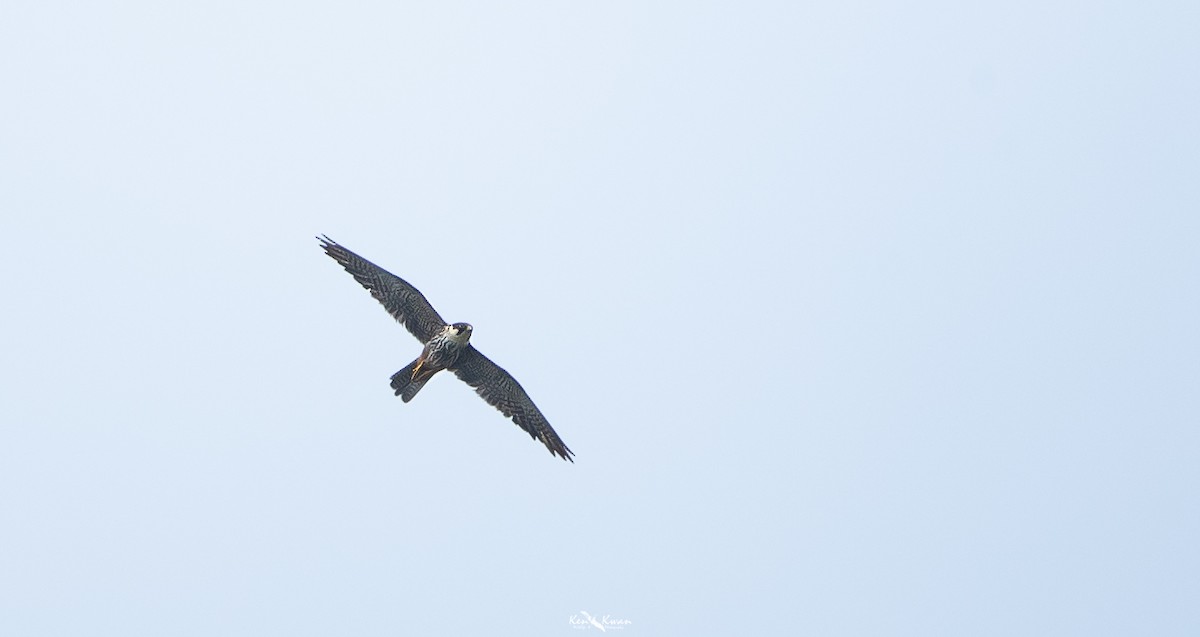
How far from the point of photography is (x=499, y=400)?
30625 mm

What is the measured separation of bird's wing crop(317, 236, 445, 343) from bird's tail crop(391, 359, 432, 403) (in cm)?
64

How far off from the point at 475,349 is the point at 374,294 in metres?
2.18

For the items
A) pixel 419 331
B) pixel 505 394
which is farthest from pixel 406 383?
pixel 505 394

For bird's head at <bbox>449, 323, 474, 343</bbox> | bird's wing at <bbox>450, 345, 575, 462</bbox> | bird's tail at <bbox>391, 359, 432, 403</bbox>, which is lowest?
bird's tail at <bbox>391, 359, 432, 403</bbox>

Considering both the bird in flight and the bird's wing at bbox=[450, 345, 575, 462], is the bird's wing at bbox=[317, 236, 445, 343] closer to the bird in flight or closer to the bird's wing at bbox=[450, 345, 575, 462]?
the bird in flight

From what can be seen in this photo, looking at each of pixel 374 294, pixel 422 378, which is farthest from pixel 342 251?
pixel 422 378

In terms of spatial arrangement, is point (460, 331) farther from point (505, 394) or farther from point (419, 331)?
point (505, 394)

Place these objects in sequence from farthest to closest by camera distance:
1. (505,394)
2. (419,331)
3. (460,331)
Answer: (505,394) < (419,331) < (460,331)

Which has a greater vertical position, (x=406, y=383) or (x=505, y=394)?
(x=505, y=394)

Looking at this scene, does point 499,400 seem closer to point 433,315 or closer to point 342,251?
point 433,315

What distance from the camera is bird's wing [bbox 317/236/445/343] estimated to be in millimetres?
29109

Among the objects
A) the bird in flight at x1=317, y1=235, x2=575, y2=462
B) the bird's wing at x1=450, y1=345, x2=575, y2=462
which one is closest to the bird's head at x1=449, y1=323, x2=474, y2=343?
the bird in flight at x1=317, y1=235, x2=575, y2=462

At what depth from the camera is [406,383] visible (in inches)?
1161

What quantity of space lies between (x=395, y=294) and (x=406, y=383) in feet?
5.56
